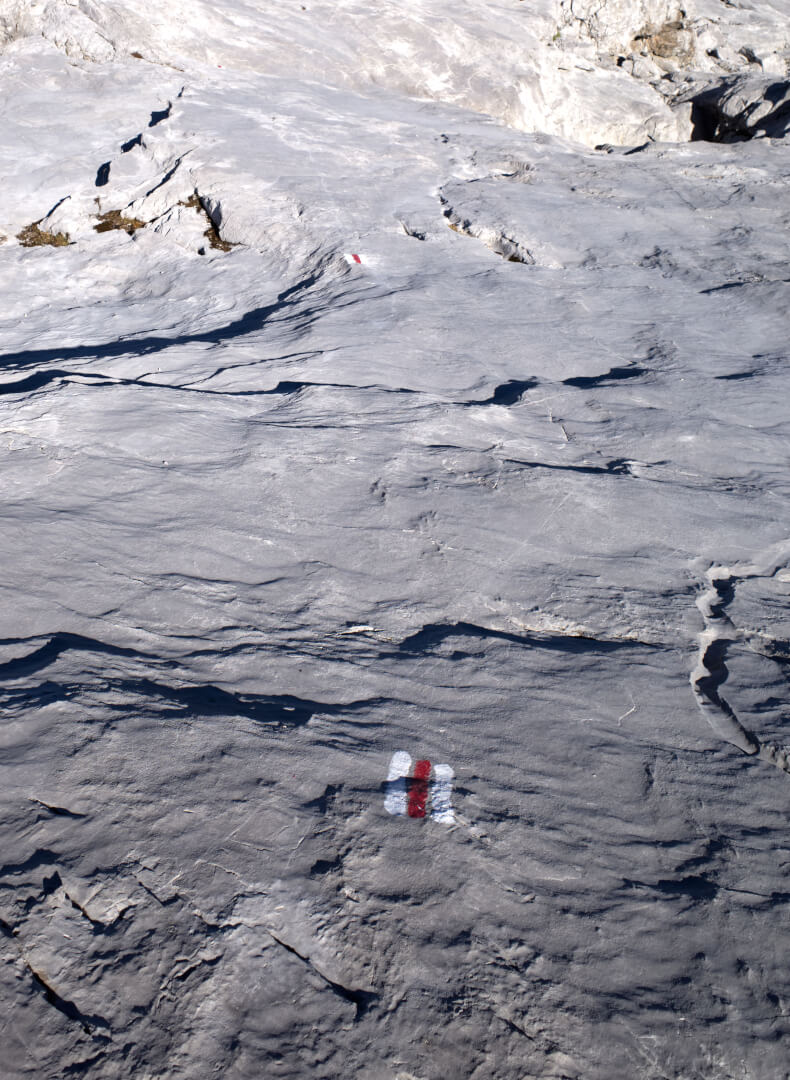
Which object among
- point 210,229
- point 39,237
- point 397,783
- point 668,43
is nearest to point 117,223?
A: point 39,237

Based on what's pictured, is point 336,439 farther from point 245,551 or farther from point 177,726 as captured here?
point 177,726

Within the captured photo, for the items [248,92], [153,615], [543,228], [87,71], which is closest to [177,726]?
[153,615]

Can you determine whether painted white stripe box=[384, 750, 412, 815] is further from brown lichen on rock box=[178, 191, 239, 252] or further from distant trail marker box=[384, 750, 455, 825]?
brown lichen on rock box=[178, 191, 239, 252]

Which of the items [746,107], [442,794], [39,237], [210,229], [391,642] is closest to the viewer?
[442,794]

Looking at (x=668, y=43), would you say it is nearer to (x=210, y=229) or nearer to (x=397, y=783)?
(x=210, y=229)

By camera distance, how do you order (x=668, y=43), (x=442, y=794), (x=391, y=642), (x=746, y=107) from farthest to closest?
(x=668, y=43), (x=746, y=107), (x=391, y=642), (x=442, y=794)

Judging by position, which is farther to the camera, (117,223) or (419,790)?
(117,223)

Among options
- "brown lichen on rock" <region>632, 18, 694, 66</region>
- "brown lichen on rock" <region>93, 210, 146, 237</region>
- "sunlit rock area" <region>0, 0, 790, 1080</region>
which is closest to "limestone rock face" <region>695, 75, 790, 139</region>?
"brown lichen on rock" <region>632, 18, 694, 66</region>
